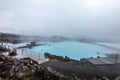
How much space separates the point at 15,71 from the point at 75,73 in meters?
5.58

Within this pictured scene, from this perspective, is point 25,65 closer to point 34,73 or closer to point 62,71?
point 34,73

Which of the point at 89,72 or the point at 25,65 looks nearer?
the point at 89,72

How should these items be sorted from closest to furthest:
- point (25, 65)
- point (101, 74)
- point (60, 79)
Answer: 1. point (60, 79)
2. point (101, 74)
3. point (25, 65)

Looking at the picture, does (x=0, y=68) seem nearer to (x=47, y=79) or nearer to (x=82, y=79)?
(x=47, y=79)

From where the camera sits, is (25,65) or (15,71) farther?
(25,65)

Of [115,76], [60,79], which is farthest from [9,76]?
[115,76]

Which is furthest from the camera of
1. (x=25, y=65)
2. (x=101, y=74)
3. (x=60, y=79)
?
(x=25, y=65)

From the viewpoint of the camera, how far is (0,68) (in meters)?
20.2

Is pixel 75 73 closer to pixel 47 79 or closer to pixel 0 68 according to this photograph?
pixel 47 79

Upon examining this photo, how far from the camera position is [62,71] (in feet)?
65.8

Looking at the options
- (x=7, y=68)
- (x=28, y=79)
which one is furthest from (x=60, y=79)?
(x=7, y=68)

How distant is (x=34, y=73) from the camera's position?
19.5 metres

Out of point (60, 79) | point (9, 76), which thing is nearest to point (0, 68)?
point (9, 76)

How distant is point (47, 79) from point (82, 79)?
307cm
